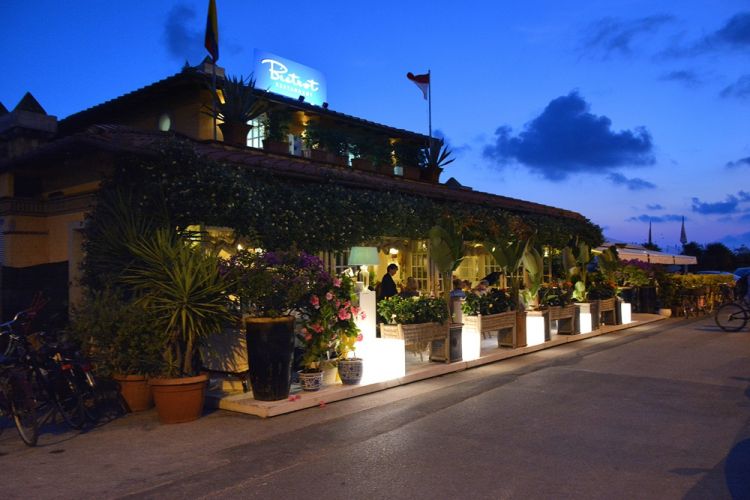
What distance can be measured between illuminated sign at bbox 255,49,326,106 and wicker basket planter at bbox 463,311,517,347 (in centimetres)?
1117

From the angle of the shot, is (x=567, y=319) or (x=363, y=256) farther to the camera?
(x=567, y=319)

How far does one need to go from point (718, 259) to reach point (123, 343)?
71095 millimetres

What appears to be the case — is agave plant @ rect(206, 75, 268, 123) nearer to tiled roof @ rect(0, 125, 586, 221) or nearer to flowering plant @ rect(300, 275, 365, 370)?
tiled roof @ rect(0, 125, 586, 221)

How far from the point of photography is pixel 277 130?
673 inches

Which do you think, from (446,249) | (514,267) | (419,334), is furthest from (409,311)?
(514,267)

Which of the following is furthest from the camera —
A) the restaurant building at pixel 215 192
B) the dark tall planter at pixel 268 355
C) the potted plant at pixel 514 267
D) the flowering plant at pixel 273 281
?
the potted plant at pixel 514 267

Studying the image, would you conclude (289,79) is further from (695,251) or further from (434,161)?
(695,251)

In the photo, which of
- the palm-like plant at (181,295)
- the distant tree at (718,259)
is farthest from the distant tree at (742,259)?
the palm-like plant at (181,295)

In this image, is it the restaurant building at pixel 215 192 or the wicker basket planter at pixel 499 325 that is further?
the wicker basket planter at pixel 499 325

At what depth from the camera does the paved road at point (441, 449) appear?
5.23 m

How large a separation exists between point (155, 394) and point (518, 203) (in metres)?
15.0

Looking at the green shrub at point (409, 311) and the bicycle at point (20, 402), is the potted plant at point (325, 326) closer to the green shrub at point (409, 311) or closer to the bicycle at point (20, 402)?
the green shrub at point (409, 311)

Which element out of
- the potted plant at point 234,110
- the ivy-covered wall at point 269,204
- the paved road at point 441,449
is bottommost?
the paved road at point 441,449

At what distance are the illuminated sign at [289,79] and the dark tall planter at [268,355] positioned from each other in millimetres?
13502
